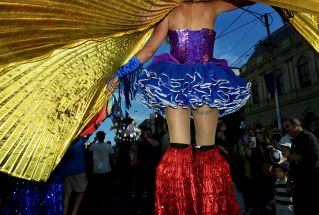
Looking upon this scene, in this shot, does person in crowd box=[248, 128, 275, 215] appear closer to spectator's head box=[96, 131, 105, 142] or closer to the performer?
the performer

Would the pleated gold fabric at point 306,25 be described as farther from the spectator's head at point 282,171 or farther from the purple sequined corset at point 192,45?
the spectator's head at point 282,171

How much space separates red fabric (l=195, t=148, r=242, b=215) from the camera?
1781 mm

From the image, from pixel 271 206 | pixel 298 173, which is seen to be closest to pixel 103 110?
pixel 298 173

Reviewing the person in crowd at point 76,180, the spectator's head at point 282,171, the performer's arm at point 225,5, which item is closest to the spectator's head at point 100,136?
the person in crowd at point 76,180

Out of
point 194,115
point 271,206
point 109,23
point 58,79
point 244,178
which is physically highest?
point 109,23

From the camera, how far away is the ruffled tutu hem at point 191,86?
1777mm

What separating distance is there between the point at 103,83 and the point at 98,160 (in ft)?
18.9

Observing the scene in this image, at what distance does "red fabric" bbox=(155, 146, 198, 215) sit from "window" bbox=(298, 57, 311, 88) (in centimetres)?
2332

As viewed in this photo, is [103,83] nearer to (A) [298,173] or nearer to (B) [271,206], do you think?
(A) [298,173]

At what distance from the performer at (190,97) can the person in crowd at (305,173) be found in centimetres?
200

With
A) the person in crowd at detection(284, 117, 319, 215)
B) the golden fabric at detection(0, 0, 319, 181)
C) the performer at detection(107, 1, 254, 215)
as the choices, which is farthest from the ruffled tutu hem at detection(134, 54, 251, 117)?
the person in crowd at detection(284, 117, 319, 215)

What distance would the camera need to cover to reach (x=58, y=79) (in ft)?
5.54

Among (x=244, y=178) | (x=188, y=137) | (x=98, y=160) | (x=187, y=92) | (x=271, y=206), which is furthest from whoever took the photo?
(x=98, y=160)

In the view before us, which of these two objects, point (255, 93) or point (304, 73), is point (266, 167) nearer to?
point (304, 73)
